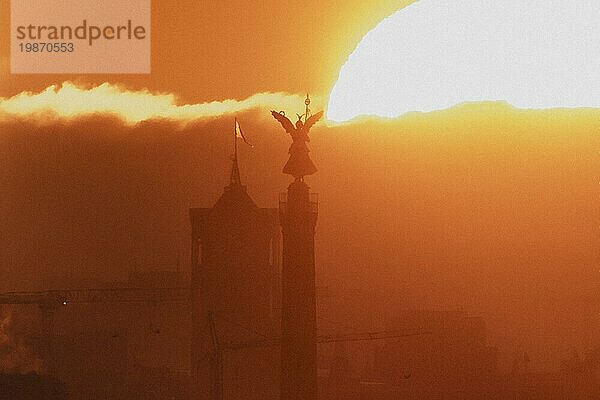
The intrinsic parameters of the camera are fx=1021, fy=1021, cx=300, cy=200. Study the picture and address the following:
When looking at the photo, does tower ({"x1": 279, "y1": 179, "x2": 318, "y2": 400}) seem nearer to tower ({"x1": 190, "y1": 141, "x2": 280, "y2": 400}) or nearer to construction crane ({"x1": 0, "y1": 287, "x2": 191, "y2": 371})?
tower ({"x1": 190, "y1": 141, "x2": 280, "y2": 400})

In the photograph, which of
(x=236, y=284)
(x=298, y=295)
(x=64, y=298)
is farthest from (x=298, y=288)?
(x=64, y=298)

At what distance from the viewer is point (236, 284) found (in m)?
92.9

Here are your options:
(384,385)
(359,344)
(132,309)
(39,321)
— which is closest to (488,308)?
(359,344)

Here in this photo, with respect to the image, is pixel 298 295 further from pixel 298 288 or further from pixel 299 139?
pixel 299 139

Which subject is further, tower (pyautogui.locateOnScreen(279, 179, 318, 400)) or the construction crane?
the construction crane

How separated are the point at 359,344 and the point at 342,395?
96.2ft

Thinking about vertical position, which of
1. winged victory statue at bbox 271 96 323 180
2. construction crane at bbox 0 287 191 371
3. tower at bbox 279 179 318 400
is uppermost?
winged victory statue at bbox 271 96 323 180

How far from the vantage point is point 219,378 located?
268 ft

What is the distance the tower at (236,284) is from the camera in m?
92.9

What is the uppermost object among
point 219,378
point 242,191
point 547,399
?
point 242,191

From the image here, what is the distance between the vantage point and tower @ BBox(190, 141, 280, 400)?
92938 millimetres

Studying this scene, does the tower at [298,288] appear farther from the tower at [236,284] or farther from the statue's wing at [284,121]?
the tower at [236,284]

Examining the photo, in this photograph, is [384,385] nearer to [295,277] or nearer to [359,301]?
[359,301]

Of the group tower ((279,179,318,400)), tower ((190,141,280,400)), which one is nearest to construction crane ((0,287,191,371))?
tower ((190,141,280,400))
